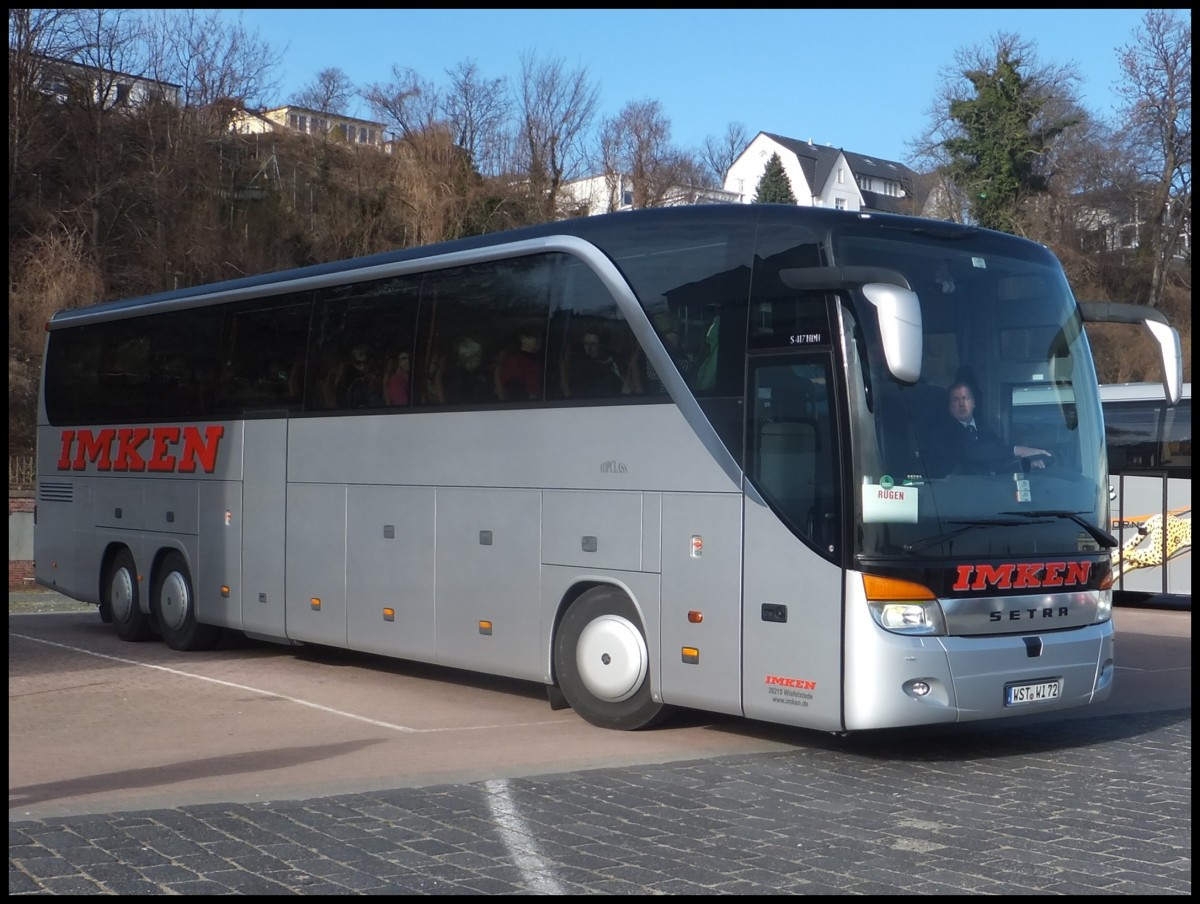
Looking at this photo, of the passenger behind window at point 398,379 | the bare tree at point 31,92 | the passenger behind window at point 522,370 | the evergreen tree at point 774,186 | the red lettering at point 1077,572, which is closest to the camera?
the red lettering at point 1077,572

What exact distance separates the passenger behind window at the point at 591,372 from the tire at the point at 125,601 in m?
7.92

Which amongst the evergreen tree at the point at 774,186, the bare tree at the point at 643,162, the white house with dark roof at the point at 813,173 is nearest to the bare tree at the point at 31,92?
the bare tree at the point at 643,162

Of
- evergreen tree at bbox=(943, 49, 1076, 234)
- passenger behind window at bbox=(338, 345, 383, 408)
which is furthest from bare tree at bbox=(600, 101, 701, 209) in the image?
passenger behind window at bbox=(338, 345, 383, 408)

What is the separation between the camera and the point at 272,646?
1712 cm

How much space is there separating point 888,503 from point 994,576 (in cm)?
92

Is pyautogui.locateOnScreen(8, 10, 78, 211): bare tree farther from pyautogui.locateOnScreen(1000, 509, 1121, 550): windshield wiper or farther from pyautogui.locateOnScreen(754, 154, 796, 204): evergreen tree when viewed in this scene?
pyautogui.locateOnScreen(754, 154, 796, 204): evergreen tree

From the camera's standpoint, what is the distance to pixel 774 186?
8531cm

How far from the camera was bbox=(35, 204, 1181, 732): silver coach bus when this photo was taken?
9.37 metres

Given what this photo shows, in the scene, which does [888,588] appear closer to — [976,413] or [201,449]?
[976,413]

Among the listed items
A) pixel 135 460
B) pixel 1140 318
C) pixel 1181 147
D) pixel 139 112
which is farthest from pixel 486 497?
pixel 1181 147

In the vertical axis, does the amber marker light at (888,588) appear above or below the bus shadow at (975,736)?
above

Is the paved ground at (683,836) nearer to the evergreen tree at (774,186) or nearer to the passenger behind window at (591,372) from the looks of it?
the passenger behind window at (591,372)

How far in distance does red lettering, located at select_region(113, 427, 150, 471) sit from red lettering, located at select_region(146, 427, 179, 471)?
0.19 m

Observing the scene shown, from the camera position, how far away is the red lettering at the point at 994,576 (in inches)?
374
